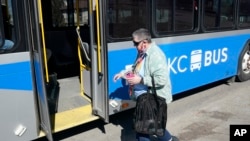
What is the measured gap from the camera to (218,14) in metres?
6.48

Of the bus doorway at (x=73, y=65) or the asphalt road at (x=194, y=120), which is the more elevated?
the bus doorway at (x=73, y=65)

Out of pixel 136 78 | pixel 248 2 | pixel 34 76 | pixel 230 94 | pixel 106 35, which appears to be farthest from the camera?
pixel 248 2

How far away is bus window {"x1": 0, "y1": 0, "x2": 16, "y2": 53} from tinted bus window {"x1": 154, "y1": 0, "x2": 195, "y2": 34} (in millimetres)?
2305

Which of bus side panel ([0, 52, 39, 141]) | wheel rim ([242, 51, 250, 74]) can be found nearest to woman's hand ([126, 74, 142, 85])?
bus side panel ([0, 52, 39, 141])

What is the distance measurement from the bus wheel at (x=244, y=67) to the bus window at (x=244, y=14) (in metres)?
0.59

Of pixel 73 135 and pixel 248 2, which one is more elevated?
pixel 248 2

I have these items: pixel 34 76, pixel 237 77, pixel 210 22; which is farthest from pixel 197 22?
pixel 34 76

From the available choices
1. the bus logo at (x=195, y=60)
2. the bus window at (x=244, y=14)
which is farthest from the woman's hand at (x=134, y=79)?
the bus window at (x=244, y=14)

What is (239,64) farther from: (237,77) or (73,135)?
(73,135)

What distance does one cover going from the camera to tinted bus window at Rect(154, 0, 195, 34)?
17.2 ft

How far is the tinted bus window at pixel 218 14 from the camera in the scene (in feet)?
20.3

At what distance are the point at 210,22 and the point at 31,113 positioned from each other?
152 inches

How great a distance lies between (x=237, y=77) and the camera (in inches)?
303

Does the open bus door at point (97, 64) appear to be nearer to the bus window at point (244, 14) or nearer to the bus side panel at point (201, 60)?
the bus side panel at point (201, 60)
